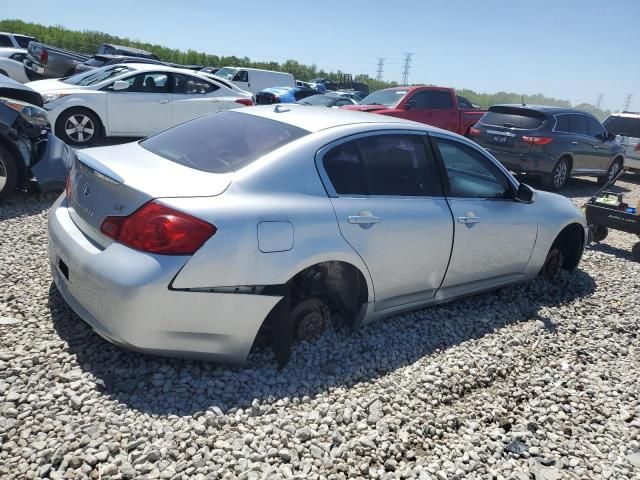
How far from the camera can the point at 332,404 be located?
297cm

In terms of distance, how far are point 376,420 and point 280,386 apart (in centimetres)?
58

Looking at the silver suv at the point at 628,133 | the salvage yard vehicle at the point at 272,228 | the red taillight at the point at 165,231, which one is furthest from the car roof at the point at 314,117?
the silver suv at the point at 628,133

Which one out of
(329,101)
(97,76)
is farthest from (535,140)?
(97,76)

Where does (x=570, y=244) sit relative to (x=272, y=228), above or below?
below

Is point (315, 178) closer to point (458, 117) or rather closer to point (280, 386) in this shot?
point (280, 386)

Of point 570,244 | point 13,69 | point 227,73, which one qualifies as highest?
point 227,73

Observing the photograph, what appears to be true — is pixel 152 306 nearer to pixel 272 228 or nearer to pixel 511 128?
pixel 272 228

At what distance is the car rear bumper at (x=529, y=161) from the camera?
996cm

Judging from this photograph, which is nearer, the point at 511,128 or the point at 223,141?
the point at 223,141

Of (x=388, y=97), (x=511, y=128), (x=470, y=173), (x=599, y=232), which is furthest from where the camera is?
(x=388, y=97)

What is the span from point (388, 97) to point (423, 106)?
84 cm

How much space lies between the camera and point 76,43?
4291cm

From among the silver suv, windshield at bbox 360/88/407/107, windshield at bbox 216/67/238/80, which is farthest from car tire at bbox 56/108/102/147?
windshield at bbox 216/67/238/80

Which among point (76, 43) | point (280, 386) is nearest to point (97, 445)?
point (280, 386)
